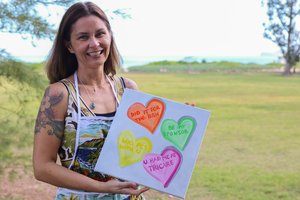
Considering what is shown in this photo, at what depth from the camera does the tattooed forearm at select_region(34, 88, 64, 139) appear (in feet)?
4.81

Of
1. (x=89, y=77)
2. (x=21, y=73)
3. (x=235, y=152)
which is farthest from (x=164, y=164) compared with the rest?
(x=235, y=152)

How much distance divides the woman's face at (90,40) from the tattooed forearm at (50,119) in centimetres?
15

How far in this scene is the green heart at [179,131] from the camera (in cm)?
154

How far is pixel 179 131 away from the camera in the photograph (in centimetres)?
153

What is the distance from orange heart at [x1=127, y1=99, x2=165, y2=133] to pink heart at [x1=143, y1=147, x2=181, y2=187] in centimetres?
9

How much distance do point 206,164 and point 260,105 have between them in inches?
339

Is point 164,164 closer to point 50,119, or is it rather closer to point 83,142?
point 83,142

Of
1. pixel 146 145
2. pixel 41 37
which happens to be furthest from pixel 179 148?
pixel 41 37

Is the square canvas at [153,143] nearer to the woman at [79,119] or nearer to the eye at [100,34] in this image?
the woman at [79,119]

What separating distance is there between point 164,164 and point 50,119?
389mm

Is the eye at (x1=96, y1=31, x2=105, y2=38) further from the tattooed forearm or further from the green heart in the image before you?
the green heart

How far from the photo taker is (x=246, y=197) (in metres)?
5.21

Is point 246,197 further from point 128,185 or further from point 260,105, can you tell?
point 260,105

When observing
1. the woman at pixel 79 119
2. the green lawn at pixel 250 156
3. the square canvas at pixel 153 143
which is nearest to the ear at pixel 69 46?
the woman at pixel 79 119
